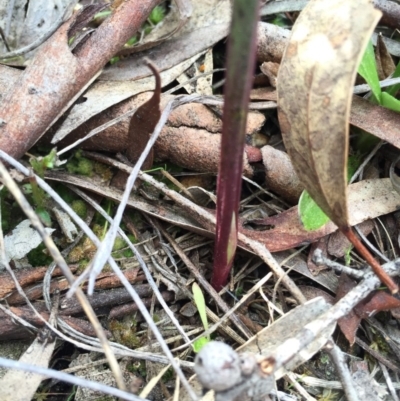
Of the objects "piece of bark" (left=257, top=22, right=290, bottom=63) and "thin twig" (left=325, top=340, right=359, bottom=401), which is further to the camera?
"piece of bark" (left=257, top=22, right=290, bottom=63)

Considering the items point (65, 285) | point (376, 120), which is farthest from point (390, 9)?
point (65, 285)

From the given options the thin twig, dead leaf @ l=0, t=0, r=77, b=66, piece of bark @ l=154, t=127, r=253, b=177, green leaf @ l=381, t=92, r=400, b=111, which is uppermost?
dead leaf @ l=0, t=0, r=77, b=66

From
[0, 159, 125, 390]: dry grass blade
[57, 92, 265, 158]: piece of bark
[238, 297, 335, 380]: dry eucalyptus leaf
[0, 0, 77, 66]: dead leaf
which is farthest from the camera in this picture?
[0, 0, 77, 66]: dead leaf

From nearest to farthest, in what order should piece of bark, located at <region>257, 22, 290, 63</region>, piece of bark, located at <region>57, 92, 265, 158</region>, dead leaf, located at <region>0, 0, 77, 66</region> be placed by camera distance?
piece of bark, located at <region>57, 92, 265, 158</region> < piece of bark, located at <region>257, 22, 290, 63</region> < dead leaf, located at <region>0, 0, 77, 66</region>

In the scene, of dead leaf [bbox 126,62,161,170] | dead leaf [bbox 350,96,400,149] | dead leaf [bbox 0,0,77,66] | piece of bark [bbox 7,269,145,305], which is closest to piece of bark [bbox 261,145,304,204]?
dead leaf [bbox 350,96,400,149]

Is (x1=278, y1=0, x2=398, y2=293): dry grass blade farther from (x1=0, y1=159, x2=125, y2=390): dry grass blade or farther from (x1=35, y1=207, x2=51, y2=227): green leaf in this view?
(x1=35, y1=207, x2=51, y2=227): green leaf

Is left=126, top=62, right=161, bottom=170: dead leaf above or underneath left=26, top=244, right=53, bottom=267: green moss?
above

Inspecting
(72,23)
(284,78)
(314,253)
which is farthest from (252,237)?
(72,23)

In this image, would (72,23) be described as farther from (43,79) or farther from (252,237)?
(252,237)
